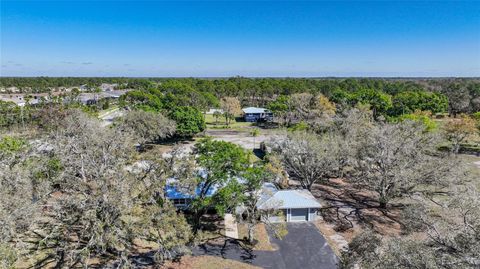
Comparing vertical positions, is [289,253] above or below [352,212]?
below

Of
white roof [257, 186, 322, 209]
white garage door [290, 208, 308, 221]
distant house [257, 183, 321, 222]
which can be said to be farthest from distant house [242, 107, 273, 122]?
white garage door [290, 208, 308, 221]

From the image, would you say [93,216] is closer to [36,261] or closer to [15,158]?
[36,261]

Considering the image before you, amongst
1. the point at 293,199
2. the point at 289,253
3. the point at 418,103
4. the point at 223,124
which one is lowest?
the point at 289,253

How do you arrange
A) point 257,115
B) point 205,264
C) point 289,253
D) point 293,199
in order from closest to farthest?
point 205,264 → point 289,253 → point 293,199 → point 257,115

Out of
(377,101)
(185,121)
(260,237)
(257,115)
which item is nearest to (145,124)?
(185,121)

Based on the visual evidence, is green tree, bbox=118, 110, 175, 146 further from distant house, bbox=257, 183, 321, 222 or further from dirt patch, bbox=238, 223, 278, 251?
dirt patch, bbox=238, 223, 278, 251

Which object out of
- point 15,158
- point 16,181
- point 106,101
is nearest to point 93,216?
point 16,181

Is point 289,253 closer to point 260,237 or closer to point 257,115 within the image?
point 260,237
